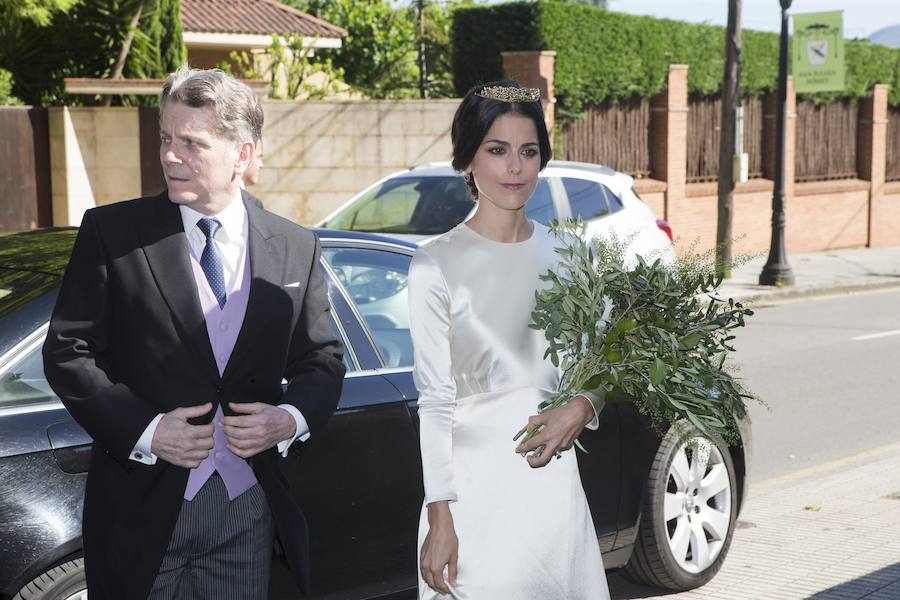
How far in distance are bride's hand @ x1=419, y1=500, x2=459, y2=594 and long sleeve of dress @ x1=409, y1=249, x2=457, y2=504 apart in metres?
0.03

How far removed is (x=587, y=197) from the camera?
1145 cm

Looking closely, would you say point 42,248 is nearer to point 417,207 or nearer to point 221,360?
point 221,360

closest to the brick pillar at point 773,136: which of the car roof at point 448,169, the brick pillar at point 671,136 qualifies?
the brick pillar at point 671,136

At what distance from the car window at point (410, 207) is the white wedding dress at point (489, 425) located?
7.37m

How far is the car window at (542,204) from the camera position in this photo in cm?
1080

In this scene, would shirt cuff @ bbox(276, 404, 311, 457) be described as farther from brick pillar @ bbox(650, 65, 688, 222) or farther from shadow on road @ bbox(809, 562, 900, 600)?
brick pillar @ bbox(650, 65, 688, 222)

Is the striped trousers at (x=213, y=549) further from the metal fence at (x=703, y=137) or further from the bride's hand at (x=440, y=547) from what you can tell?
the metal fence at (x=703, y=137)

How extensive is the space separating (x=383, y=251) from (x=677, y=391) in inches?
80.2

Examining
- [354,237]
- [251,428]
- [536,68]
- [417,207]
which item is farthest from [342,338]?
[536,68]

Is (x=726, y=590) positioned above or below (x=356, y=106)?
below

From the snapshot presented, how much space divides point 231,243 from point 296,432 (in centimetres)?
48

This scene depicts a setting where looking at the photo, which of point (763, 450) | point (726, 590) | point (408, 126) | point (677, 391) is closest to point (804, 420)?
point (763, 450)

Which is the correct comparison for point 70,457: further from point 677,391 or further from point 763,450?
point 763,450

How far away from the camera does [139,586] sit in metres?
2.94
